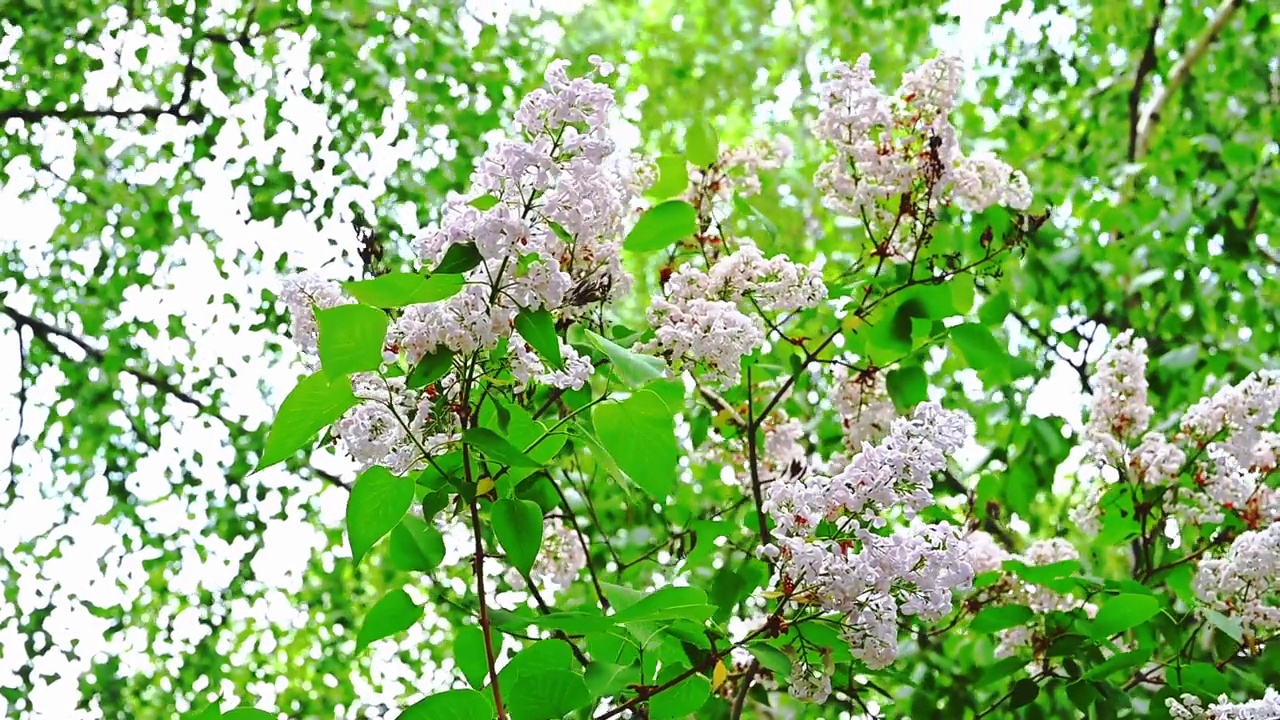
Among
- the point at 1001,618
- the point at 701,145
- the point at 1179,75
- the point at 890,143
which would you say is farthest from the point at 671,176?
the point at 1179,75

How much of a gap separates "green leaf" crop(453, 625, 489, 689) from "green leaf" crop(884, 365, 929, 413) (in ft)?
2.09

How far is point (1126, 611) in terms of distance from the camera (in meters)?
1.19

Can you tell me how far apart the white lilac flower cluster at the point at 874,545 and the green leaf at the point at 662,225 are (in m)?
0.25

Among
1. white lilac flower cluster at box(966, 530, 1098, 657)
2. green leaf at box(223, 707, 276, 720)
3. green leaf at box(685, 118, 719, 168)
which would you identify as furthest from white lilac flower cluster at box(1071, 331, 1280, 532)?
green leaf at box(223, 707, 276, 720)

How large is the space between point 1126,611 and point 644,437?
0.60 meters

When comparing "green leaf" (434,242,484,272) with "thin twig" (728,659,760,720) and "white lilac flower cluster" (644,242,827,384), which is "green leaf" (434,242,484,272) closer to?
"white lilac flower cluster" (644,242,827,384)

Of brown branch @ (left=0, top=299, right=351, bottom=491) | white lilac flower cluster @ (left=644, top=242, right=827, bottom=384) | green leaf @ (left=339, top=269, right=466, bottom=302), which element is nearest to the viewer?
green leaf @ (left=339, top=269, right=466, bottom=302)

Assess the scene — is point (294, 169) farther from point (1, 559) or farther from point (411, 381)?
point (411, 381)

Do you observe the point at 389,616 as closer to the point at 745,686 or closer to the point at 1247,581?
the point at 745,686

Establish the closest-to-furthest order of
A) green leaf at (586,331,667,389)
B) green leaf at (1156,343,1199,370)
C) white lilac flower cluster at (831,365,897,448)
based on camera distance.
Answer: green leaf at (586,331,667,389) < white lilac flower cluster at (831,365,897,448) < green leaf at (1156,343,1199,370)

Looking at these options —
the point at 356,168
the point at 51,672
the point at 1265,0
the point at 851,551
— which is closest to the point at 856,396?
the point at 851,551

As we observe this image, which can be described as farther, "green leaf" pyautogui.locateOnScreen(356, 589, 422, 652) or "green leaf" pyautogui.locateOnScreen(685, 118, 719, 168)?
"green leaf" pyautogui.locateOnScreen(685, 118, 719, 168)

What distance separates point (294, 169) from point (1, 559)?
115cm

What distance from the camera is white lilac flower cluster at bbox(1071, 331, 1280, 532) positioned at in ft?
4.76
